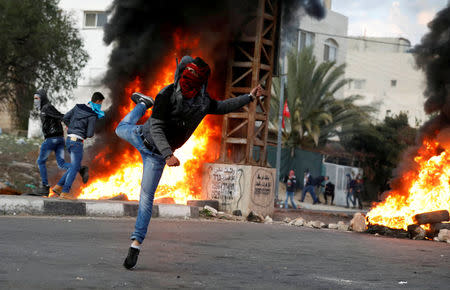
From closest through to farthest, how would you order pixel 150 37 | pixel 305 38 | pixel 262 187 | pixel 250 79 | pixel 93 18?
pixel 262 187 → pixel 250 79 → pixel 150 37 → pixel 93 18 → pixel 305 38

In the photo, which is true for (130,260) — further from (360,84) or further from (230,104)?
(360,84)

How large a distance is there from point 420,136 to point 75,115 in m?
8.76

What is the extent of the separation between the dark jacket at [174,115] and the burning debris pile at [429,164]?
813cm

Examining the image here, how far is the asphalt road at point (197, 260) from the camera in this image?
16.9 feet

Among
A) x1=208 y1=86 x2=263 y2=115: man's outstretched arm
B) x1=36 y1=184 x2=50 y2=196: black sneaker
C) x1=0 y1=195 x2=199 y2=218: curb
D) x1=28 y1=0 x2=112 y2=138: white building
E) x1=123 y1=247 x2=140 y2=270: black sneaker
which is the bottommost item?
x1=123 y1=247 x2=140 y2=270: black sneaker

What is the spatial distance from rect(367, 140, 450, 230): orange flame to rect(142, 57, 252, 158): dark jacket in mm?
8755

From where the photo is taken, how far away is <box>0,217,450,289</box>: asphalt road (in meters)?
5.14

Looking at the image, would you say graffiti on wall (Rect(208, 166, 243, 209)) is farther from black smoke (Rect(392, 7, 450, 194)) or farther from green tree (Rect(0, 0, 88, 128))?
green tree (Rect(0, 0, 88, 128))

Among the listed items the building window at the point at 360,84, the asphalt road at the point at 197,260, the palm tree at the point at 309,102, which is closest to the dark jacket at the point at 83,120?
the asphalt road at the point at 197,260

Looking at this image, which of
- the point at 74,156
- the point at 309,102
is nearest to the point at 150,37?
the point at 74,156

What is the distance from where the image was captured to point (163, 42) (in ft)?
56.1

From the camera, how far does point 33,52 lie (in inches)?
815

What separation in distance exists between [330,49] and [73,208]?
3719cm

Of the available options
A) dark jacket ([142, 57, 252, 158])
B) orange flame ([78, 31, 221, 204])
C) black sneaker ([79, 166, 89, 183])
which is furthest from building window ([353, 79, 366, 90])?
dark jacket ([142, 57, 252, 158])
